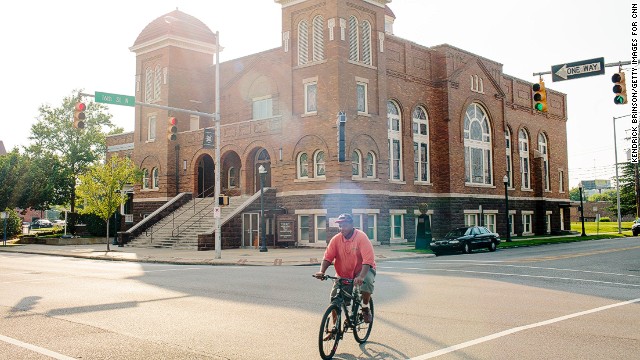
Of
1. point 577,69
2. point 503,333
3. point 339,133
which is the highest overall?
point 339,133

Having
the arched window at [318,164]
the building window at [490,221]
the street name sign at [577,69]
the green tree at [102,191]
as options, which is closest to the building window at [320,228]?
the arched window at [318,164]

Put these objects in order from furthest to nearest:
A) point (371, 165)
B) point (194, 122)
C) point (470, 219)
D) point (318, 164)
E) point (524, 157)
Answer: point (524, 157)
point (194, 122)
point (470, 219)
point (371, 165)
point (318, 164)

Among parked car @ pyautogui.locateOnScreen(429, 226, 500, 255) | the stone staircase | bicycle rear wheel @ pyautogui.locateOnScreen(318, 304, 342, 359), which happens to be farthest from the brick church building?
bicycle rear wheel @ pyautogui.locateOnScreen(318, 304, 342, 359)

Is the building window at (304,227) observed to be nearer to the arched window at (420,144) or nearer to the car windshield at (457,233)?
the car windshield at (457,233)

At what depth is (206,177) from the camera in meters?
41.0

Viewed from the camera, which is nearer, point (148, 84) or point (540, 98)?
point (540, 98)

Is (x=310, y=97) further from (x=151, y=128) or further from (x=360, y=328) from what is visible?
(x=360, y=328)

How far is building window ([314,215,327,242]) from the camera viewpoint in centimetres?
3136

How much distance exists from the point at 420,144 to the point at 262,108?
35.9 feet

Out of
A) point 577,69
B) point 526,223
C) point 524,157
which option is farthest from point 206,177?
point 577,69

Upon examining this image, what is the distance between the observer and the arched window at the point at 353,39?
1293 inches

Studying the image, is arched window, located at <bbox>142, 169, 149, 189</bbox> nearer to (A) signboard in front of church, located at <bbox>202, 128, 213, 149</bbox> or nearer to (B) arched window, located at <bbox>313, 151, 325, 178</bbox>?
(B) arched window, located at <bbox>313, 151, 325, 178</bbox>

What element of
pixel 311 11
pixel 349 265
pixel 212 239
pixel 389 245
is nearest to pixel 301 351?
pixel 349 265

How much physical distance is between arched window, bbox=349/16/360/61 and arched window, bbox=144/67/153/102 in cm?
1789
